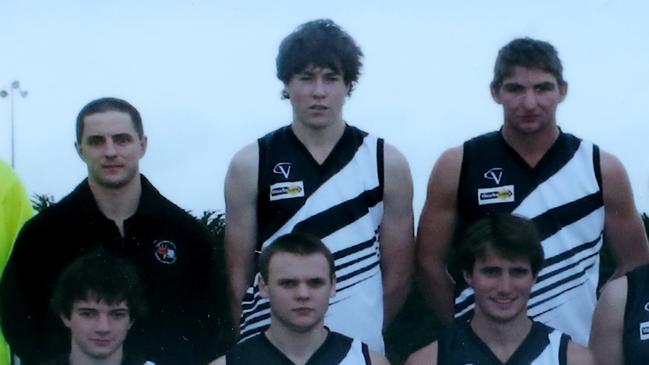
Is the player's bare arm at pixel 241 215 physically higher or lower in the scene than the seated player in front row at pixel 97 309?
higher

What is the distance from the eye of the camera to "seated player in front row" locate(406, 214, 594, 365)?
5770 mm

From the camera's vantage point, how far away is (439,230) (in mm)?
6410

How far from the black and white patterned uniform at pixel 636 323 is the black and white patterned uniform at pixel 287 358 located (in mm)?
1102

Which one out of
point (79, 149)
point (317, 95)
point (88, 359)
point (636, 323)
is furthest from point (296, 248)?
point (636, 323)

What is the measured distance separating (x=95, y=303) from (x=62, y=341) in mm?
330

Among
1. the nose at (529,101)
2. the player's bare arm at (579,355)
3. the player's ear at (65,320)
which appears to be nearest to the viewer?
the player's bare arm at (579,355)

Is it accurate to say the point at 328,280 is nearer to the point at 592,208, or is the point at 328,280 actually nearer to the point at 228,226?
the point at 228,226

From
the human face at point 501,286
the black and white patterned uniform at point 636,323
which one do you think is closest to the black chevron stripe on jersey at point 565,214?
the human face at point 501,286

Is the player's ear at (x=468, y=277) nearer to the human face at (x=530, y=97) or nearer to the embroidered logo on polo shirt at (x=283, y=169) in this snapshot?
the human face at (x=530, y=97)

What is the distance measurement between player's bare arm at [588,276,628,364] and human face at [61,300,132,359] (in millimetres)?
2057

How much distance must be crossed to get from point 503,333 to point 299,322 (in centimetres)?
89

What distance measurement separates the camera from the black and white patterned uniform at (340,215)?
20.5ft

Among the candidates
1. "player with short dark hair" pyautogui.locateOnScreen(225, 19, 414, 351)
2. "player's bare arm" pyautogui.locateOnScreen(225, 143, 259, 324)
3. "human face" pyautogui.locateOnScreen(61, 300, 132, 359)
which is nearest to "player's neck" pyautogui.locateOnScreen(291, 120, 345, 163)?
"player with short dark hair" pyautogui.locateOnScreen(225, 19, 414, 351)

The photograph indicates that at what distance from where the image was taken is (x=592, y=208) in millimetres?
6273
